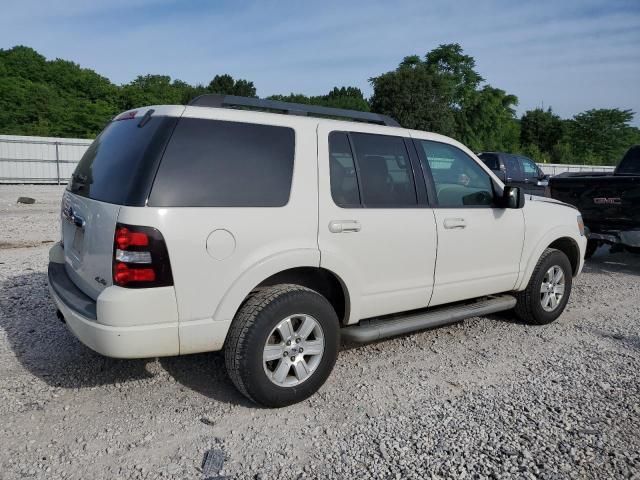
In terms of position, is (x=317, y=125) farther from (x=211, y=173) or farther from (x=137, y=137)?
(x=137, y=137)

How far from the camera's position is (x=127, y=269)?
281cm

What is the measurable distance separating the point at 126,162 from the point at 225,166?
1.94 feet

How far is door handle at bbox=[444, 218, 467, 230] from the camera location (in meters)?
4.05

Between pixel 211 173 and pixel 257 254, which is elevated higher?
pixel 211 173

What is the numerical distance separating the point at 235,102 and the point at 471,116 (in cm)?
5700

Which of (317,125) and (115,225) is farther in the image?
(317,125)

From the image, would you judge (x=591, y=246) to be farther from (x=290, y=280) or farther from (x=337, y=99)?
(x=337, y=99)

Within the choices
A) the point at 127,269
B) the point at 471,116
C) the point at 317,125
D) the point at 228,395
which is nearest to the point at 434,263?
the point at 317,125

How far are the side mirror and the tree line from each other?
1257 inches

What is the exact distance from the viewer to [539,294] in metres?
4.91

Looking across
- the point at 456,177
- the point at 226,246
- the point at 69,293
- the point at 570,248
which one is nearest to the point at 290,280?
the point at 226,246

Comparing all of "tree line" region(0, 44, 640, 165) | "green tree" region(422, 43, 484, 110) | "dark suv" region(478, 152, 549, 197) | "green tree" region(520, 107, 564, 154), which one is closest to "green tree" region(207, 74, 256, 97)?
"tree line" region(0, 44, 640, 165)

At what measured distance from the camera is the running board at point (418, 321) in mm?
3652

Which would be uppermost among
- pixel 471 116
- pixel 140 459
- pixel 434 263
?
pixel 471 116
